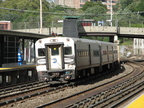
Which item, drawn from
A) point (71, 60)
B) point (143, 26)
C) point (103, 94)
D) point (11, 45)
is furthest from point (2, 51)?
point (143, 26)

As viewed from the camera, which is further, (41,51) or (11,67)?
(11,67)

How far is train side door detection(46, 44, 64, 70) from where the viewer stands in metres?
18.3

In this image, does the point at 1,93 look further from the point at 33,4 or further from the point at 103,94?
the point at 33,4

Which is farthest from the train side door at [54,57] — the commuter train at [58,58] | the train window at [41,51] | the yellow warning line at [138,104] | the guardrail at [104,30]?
the guardrail at [104,30]

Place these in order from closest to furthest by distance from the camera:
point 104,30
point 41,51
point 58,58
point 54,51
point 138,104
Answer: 1. point 138,104
2. point 58,58
3. point 54,51
4. point 41,51
5. point 104,30

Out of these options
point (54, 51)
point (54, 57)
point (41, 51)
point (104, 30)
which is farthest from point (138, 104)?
point (104, 30)

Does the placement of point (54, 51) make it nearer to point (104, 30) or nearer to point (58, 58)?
point (58, 58)

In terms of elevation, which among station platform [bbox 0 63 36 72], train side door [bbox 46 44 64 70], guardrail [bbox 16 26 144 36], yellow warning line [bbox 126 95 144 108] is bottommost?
yellow warning line [bbox 126 95 144 108]

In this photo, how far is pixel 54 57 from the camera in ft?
60.4

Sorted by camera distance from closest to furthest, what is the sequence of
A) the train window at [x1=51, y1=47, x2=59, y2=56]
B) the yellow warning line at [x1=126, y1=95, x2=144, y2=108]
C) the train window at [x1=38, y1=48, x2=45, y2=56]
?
the yellow warning line at [x1=126, y1=95, x2=144, y2=108] < the train window at [x1=51, y1=47, x2=59, y2=56] < the train window at [x1=38, y1=48, x2=45, y2=56]

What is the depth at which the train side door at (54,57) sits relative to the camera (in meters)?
18.3

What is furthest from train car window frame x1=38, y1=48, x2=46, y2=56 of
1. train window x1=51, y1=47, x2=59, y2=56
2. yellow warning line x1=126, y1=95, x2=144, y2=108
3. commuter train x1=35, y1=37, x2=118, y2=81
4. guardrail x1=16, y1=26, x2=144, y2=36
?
guardrail x1=16, y1=26, x2=144, y2=36

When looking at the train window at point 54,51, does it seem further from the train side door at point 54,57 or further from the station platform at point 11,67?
the station platform at point 11,67

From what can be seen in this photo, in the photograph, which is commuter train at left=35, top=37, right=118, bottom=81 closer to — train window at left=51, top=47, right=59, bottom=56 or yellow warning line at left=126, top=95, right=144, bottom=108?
train window at left=51, top=47, right=59, bottom=56
